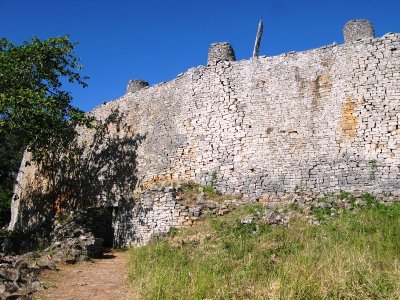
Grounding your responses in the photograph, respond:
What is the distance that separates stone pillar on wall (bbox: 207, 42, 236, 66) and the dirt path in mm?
8672

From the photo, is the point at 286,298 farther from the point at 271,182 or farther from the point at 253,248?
the point at 271,182

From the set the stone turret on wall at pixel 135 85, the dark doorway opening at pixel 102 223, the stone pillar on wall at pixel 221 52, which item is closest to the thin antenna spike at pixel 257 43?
the stone pillar on wall at pixel 221 52

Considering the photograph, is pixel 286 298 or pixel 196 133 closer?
pixel 286 298

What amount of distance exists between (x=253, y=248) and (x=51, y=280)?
4.42 metres

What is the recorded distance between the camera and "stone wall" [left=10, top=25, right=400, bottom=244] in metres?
12.2

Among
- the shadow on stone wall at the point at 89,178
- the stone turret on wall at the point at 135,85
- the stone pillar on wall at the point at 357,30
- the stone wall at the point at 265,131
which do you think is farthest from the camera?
the stone turret on wall at the point at 135,85

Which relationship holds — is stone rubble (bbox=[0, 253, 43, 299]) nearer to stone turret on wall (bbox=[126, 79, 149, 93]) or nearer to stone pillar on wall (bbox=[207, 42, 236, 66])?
stone pillar on wall (bbox=[207, 42, 236, 66])

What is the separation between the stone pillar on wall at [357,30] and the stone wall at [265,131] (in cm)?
110

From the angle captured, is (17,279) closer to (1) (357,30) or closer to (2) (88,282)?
(2) (88,282)

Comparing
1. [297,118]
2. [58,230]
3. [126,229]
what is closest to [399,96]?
[297,118]

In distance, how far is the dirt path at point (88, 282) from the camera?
721 centimetres

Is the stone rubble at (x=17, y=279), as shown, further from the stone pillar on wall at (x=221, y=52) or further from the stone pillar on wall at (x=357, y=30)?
the stone pillar on wall at (x=357, y=30)

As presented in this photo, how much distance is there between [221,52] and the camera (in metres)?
15.7

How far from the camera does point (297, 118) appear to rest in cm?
1327
